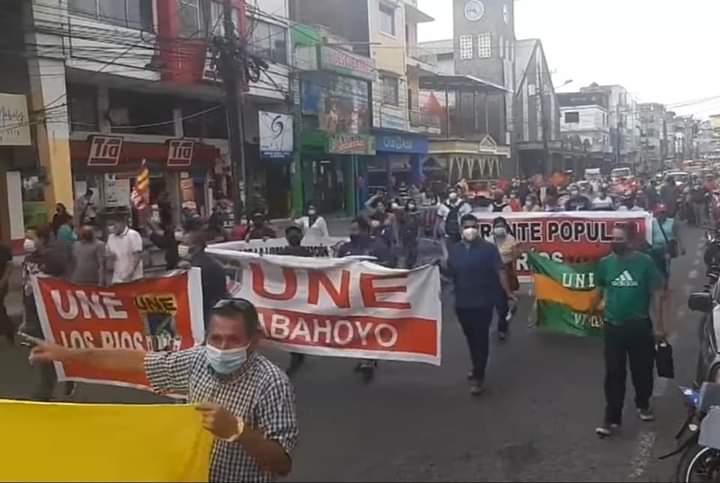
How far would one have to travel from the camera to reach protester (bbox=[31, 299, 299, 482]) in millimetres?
2432

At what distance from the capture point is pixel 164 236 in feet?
50.2

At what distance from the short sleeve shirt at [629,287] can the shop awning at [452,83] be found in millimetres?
38382

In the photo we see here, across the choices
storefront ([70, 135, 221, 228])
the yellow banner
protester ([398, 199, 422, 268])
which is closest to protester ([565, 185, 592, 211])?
protester ([398, 199, 422, 268])

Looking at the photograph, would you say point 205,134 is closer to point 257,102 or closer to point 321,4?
point 257,102

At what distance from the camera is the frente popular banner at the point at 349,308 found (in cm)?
736

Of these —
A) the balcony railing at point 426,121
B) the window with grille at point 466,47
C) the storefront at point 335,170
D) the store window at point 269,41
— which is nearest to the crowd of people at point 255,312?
the store window at point 269,41

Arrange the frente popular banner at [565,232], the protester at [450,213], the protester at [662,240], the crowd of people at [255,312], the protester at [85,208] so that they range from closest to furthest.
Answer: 1. the crowd of people at [255,312]
2. the protester at [662,240]
3. the frente popular banner at [565,232]
4. the protester at [450,213]
5. the protester at [85,208]

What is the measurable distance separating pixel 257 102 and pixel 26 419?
25651 mm

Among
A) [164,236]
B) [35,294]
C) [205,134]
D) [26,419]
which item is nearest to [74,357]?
[26,419]

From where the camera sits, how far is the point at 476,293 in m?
7.30

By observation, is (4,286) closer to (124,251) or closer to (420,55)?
(124,251)

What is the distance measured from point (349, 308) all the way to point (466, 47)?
181ft

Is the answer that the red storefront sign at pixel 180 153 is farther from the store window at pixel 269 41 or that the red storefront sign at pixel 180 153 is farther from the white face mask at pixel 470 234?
the white face mask at pixel 470 234

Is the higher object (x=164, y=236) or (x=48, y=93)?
(x=48, y=93)
